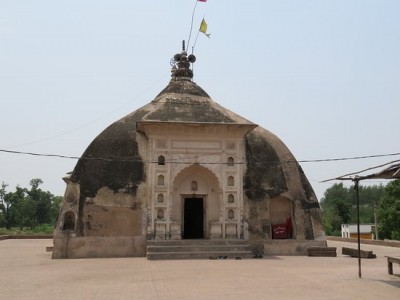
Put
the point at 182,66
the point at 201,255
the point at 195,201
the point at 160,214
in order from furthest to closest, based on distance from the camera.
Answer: the point at 182,66, the point at 195,201, the point at 160,214, the point at 201,255

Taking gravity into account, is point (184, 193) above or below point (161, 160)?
below

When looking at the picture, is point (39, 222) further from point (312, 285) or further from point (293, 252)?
point (312, 285)

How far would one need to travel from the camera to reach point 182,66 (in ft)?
93.8

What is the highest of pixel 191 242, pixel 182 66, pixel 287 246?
pixel 182 66

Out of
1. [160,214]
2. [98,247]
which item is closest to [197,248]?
[160,214]

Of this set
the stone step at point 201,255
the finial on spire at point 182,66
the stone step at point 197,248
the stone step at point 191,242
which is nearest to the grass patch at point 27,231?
the finial on spire at point 182,66

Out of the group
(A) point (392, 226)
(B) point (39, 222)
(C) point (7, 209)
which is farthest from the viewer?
(B) point (39, 222)

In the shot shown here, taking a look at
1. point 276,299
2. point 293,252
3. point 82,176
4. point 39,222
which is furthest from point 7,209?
point 276,299

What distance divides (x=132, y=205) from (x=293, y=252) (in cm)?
798

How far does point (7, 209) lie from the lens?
65000 millimetres

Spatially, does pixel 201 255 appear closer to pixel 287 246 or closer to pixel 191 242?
pixel 191 242

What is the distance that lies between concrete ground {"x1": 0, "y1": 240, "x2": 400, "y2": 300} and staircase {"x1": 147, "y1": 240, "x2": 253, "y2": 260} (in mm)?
1178

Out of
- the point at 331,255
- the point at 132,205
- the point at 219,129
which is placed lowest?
the point at 331,255

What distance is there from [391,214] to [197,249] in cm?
2730
